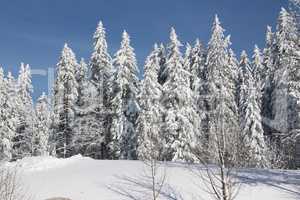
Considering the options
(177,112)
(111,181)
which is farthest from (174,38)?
(111,181)

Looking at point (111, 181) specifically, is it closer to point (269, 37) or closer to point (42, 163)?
point (42, 163)

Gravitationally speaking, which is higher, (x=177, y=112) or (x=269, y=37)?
(x=269, y=37)

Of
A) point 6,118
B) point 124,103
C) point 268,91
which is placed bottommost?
point 6,118

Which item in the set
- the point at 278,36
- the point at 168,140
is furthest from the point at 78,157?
the point at 278,36

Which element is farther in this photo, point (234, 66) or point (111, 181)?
point (234, 66)

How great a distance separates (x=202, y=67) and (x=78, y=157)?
20662 millimetres

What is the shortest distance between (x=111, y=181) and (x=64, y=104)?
22491 mm

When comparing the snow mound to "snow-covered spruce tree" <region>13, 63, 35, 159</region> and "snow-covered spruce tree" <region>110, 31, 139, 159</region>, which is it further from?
"snow-covered spruce tree" <region>13, 63, 35, 159</region>

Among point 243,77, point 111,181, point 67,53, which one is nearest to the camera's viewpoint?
point 111,181

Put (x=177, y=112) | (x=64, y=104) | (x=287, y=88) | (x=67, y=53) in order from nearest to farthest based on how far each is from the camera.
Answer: (x=177, y=112) → (x=287, y=88) → (x=64, y=104) → (x=67, y=53)

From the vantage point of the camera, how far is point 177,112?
3822cm

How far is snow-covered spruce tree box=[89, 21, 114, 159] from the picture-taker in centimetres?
4434

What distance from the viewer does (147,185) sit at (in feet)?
77.7

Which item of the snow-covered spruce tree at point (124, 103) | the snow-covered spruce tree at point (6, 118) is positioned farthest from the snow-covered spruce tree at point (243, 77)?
the snow-covered spruce tree at point (6, 118)
